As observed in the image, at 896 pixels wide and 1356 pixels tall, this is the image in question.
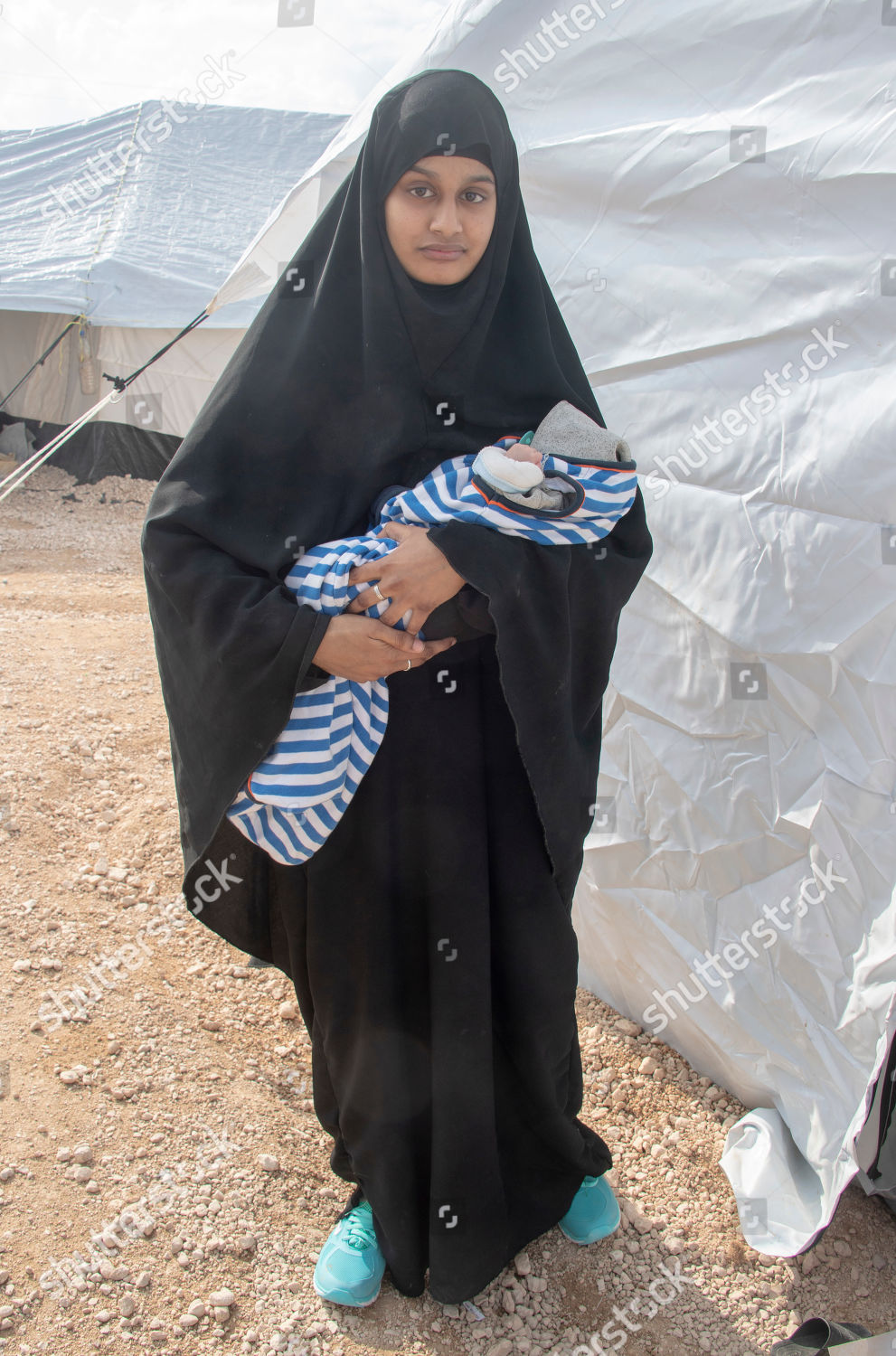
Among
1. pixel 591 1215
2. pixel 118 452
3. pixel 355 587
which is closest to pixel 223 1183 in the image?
pixel 591 1215

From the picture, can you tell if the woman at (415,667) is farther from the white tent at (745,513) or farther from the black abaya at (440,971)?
the white tent at (745,513)

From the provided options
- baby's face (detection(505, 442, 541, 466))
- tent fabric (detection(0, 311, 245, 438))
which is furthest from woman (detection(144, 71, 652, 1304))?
tent fabric (detection(0, 311, 245, 438))

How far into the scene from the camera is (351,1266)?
5.49 ft

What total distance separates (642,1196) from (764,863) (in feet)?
2.43

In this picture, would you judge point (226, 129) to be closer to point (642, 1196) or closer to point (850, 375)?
point (850, 375)

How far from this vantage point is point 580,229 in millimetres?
2316

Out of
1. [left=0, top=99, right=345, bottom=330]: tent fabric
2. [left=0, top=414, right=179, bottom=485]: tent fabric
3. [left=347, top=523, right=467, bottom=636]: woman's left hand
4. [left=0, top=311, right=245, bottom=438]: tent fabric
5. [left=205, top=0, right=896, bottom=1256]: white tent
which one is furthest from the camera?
[left=0, top=414, right=179, bottom=485]: tent fabric

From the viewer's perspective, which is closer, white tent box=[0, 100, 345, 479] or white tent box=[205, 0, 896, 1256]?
white tent box=[205, 0, 896, 1256]

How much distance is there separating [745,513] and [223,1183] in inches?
68.2

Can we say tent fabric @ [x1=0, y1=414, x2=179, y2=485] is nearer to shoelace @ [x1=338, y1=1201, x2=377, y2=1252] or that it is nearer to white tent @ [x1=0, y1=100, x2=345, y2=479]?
white tent @ [x1=0, y1=100, x2=345, y2=479]

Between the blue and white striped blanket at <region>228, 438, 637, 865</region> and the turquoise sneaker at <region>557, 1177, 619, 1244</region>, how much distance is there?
3.22 ft

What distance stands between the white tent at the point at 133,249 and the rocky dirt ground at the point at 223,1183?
6665 mm

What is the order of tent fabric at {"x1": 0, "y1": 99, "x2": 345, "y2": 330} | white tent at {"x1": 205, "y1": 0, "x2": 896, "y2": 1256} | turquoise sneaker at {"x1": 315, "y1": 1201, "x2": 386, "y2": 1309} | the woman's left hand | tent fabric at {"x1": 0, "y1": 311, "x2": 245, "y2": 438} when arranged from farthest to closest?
tent fabric at {"x1": 0, "y1": 311, "x2": 245, "y2": 438} < tent fabric at {"x1": 0, "y1": 99, "x2": 345, "y2": 330} < white tent at {"x1": 205, "y1": 0, "x2": 896, "y2": 1256} < turquoise sneaker at {"x1": 315, "y1": 1201, "x2": 386, "y2": 1309} < the woman's left hand

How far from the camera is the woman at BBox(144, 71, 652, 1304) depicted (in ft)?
4.45
